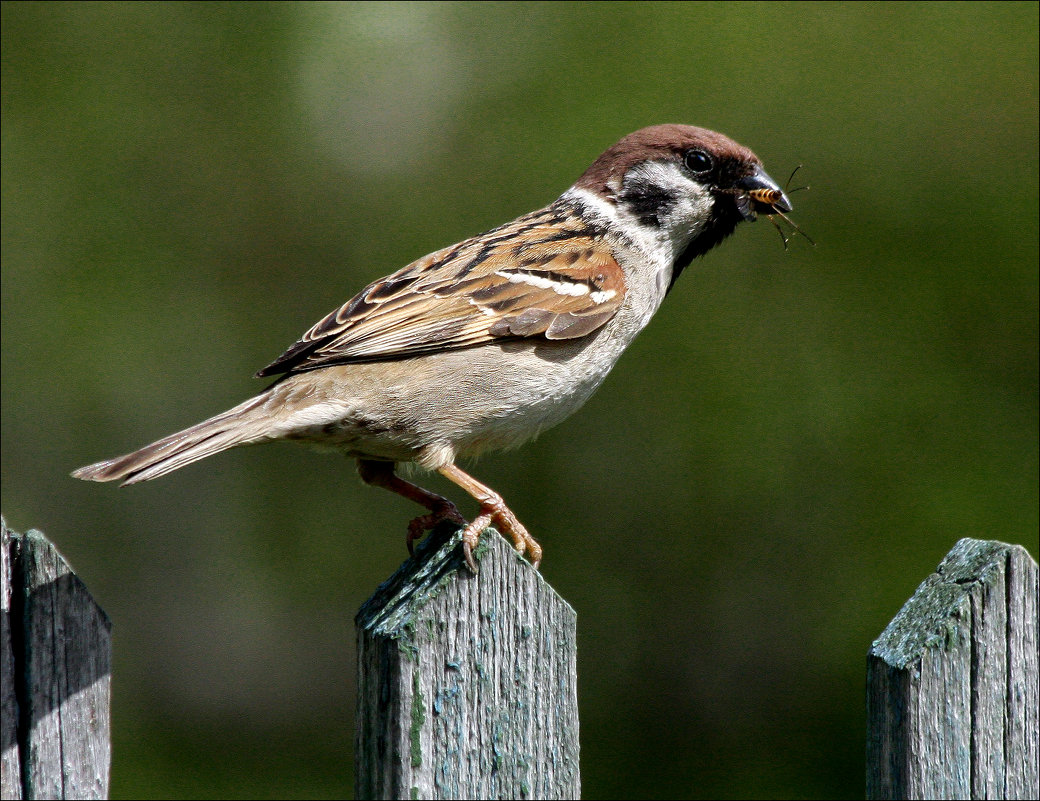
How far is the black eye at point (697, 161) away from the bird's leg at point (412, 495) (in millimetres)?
1346

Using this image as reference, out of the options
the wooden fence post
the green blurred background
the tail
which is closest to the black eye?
the green blurred background

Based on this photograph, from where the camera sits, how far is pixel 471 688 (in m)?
1.75

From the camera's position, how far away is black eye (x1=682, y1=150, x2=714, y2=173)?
3.58 m

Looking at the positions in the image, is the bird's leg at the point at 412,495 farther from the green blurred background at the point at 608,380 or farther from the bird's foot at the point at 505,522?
the green blurred background at the point at 608,380

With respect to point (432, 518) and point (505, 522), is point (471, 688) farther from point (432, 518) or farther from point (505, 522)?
point (432, 518)

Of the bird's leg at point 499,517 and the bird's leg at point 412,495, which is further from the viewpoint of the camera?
the bird's leg at point 412,495

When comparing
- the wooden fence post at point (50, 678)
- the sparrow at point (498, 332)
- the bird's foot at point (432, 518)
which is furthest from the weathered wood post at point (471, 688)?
the bird's foot at point (432, 518)

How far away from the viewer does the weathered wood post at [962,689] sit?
177cm

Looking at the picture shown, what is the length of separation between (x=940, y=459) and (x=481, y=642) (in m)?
3.16

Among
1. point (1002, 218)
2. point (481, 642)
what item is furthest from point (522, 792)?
point (1002, 218)

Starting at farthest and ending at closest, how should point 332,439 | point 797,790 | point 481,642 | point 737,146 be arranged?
point 797,790 < point 737,146 < point 332,439 < point 481,642

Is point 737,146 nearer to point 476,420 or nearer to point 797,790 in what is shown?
point 476,420

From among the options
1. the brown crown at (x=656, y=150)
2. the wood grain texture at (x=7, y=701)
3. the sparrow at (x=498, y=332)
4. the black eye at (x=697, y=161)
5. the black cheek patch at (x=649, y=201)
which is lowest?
the wood grain texture at (x=7, y=701)

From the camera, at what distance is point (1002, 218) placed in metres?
4.36
